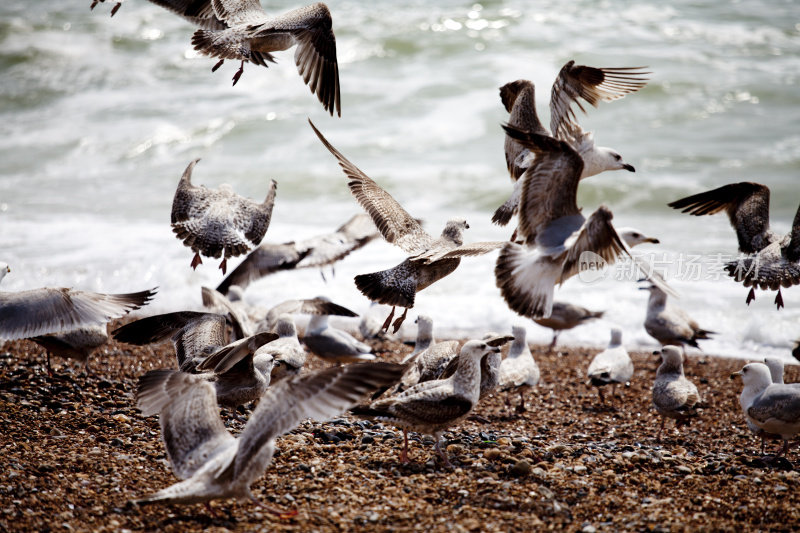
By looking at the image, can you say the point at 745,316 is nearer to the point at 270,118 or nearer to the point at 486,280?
the point at 486,280

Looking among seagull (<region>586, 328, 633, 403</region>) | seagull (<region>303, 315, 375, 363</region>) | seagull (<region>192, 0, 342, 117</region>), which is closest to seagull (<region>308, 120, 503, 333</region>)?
seagull (<region>192, 0, 342, 117</region>)

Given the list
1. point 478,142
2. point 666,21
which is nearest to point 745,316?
point 478,142

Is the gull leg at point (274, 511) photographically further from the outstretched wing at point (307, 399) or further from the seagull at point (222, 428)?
the outstretched wing at point (307, 399)

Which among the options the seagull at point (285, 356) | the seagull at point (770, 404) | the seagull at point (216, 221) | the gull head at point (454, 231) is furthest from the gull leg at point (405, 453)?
the seagull at point (770, 404)

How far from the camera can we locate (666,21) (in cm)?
2225

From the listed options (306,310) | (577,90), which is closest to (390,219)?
(306,310)

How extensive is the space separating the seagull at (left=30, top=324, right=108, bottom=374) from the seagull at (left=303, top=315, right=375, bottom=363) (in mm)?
Result: 1890

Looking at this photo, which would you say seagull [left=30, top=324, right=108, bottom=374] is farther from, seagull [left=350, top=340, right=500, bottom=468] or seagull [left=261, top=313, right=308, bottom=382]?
seagull [left=350, top=340, right=500, bottom=468]

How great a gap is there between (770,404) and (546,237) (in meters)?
2.00

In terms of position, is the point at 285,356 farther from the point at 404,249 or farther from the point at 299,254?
the point at 299,254

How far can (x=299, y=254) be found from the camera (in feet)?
27.6

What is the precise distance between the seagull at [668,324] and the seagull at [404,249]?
112 inches

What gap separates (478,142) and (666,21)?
27.3 ft

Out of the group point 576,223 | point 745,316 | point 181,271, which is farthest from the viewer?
point 181,271
